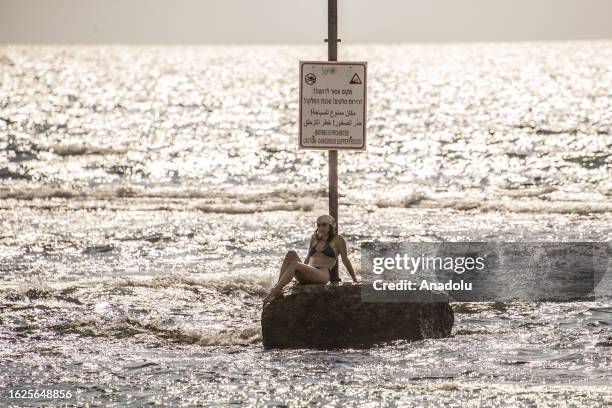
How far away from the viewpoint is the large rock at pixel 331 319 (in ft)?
38.4

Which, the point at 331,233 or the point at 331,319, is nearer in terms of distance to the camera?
the point at 331,319

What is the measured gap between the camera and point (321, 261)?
12273 mm

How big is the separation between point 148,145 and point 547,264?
3979 cm

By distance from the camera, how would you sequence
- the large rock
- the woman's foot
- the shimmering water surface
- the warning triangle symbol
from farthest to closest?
the woman's foot → the large rock → the warning triangle symbol → the shimmering water surface

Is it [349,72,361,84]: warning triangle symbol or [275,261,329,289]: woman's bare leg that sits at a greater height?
[349,72,361,84]: warning triangle symbol

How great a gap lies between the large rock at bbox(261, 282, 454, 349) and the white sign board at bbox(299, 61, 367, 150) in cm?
159

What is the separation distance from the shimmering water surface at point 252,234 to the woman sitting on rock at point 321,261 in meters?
0.98

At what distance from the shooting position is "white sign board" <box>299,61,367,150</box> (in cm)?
1157

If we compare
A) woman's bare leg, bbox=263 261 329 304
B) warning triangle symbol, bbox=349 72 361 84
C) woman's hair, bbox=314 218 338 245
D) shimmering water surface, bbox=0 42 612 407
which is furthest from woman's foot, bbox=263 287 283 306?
warning triangle symbol, bbox=349 72 361 84

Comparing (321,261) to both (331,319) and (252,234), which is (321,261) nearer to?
(331,319)

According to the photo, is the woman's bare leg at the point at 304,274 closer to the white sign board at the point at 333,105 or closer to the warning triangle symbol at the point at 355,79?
the white sign board at the point at 333,105

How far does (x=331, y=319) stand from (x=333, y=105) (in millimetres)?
2318

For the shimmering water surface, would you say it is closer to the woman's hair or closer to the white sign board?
the woman's hair

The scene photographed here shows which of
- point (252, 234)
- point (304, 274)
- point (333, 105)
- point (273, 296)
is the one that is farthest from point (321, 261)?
point (252, 234)
